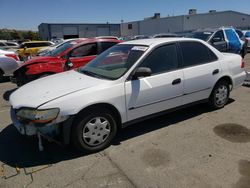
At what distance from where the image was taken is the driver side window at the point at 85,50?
7062mm

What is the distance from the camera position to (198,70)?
4.43 meters

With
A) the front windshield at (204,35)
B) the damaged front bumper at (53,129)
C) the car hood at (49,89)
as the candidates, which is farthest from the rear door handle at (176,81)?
the front windshield at (204,35)

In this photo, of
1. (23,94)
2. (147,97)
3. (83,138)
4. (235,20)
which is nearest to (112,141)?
(83,138)

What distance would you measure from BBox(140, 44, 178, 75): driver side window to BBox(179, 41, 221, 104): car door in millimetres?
218

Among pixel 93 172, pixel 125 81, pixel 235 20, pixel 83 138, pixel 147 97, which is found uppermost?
pixel 235 20

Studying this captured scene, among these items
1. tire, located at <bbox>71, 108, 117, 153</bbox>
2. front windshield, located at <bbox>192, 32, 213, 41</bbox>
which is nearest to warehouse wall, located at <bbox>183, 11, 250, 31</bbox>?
front windshield, located at <bbox>192, 32, 213, 41</bbox>

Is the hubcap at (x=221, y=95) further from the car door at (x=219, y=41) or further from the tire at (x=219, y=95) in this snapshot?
the car door at (x=219, y=41)

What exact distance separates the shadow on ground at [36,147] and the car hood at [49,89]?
0.76 m

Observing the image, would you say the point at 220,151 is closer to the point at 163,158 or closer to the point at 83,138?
the point at 163,158

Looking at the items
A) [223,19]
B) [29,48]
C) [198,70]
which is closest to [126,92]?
[198,70]

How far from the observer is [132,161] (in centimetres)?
327

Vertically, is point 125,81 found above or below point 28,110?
above

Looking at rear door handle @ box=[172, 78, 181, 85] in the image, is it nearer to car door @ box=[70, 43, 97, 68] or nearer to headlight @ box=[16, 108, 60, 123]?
headlight @ box=[16, 108, 60, 123]

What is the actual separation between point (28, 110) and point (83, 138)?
85 centimetres
